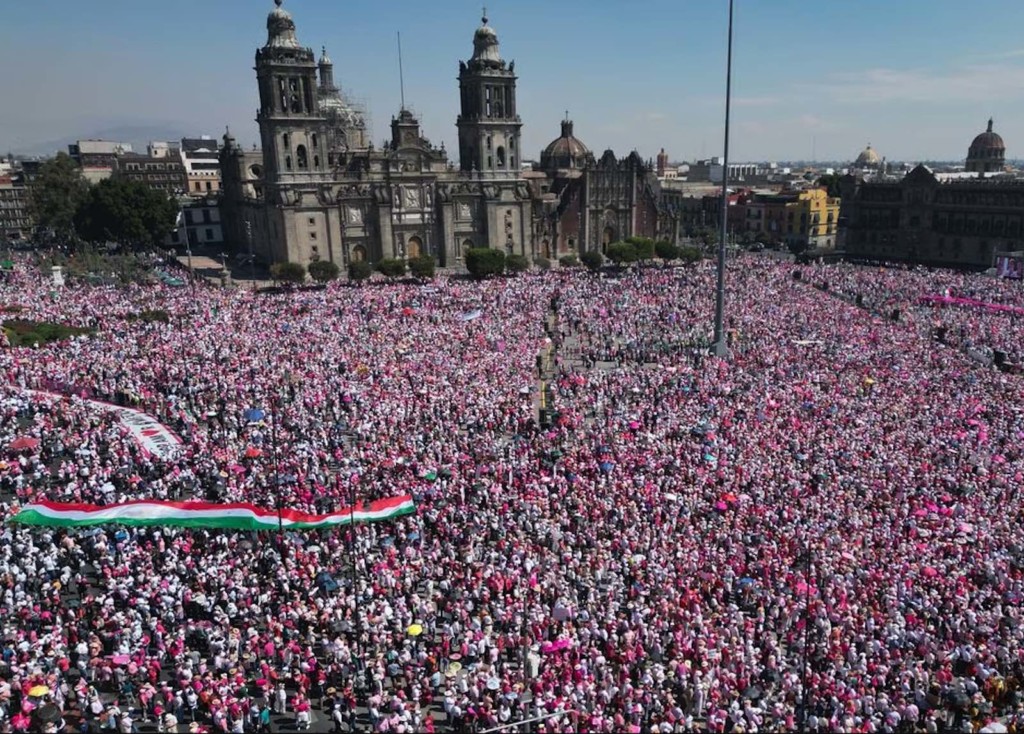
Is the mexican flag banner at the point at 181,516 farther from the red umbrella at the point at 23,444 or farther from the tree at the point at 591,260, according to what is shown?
the tree at the point at 591,260

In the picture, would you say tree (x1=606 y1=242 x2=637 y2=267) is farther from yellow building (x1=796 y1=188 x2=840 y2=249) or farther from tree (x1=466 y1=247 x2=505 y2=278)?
yellow building (x1=796 y1=188 x2=840 y2=249)

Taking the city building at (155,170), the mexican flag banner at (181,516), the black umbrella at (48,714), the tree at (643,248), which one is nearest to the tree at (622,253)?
the tree at (643,248)

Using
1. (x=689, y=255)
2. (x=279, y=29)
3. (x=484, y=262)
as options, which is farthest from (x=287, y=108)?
(x=689, y=255)

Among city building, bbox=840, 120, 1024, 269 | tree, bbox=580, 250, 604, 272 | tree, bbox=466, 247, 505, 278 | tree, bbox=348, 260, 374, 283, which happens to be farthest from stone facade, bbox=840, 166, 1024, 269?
tree, bbox=348, 260, 374, 283

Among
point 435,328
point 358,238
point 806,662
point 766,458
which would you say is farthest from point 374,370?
point 358,238

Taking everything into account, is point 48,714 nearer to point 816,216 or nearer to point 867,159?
point 816,216

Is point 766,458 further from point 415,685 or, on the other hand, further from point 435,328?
point 435,328
